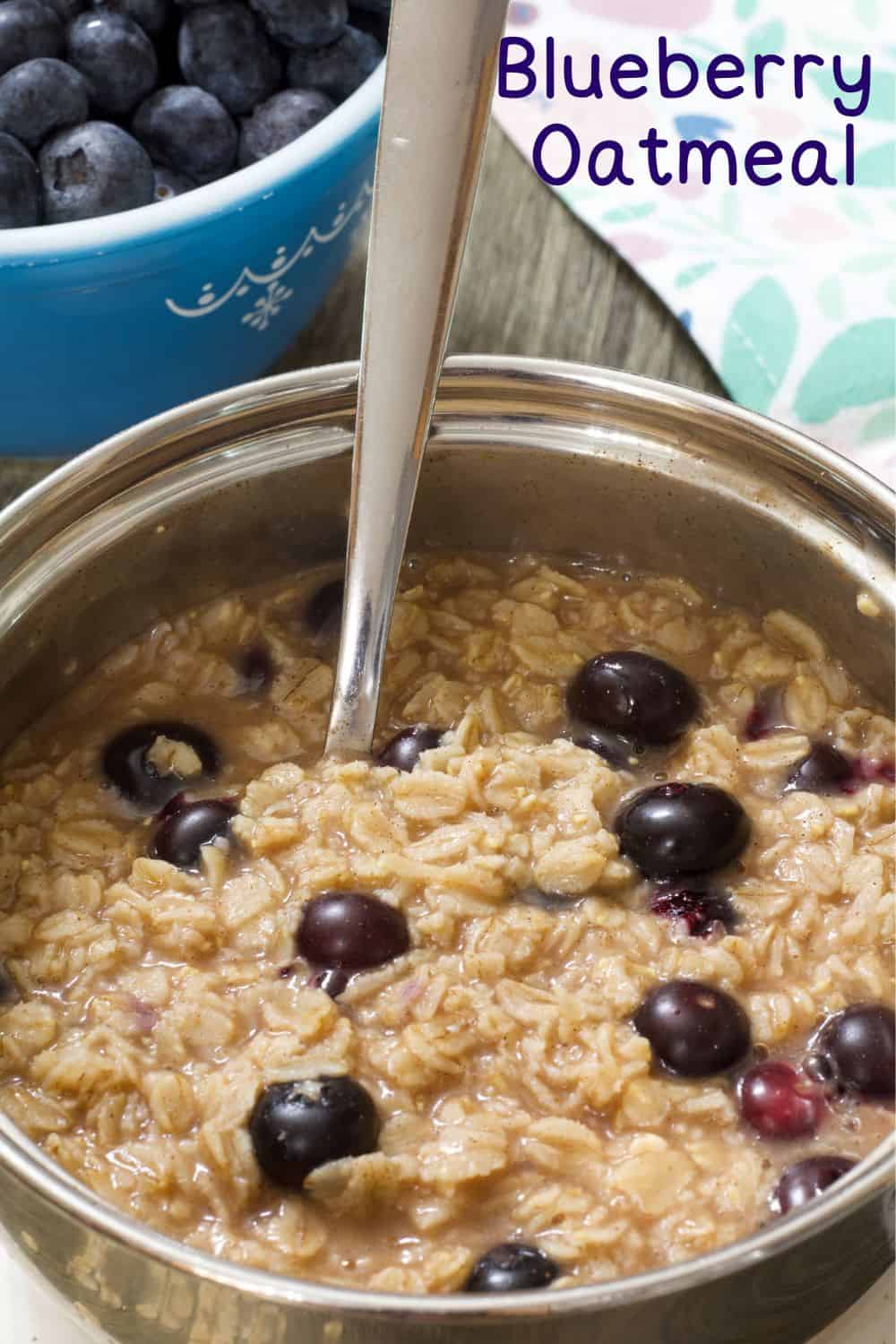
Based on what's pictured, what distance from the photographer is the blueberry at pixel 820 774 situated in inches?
58.1

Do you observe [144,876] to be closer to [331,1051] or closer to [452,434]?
[331,1051]

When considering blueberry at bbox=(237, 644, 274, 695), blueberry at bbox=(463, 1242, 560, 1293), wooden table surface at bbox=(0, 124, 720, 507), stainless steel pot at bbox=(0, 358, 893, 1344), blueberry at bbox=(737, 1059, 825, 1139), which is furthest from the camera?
wooden table surface at bbox=(0, 124, 720, 507)

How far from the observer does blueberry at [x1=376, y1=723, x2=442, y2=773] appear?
4.85 feet

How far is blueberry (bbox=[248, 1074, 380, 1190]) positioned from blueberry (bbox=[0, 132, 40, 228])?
3.30ft

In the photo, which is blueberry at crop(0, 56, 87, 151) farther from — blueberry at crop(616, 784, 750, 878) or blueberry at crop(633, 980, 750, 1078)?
blueberry at crop(633, 980, 750, 1078)

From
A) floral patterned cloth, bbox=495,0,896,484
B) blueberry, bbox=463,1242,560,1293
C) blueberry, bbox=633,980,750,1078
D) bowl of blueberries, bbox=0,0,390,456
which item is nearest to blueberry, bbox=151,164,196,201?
bowl of blueberries, bbox=0,0,390,456

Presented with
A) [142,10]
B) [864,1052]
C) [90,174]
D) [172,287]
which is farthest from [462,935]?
[142,10]

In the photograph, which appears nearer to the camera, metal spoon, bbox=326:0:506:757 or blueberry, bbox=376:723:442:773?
metal spoon, bbox=326:0:506:757

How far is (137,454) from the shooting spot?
147cm

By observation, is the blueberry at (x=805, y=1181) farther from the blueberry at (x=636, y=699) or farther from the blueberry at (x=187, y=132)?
the blueberry at (x=187, y=132)

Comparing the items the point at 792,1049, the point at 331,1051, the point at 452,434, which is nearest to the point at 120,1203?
the point at 331,1051

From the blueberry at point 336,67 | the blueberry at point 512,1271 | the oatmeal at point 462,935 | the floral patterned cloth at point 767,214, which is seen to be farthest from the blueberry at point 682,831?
the blueberry at point 336,67

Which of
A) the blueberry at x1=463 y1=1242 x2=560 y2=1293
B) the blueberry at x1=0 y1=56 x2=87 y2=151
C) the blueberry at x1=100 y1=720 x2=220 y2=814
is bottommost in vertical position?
the blueberry at x1=100 y1=720 x2=220 y2=814

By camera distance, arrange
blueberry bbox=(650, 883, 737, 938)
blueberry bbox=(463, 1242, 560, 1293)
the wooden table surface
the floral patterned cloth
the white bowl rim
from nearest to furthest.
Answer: blueberry bbox=(463, 1242, 560, 1293), blueberry bbox=(650, 883, 737, 938), the white bowl rim, the floral patterned cloth, the wooden table surface
